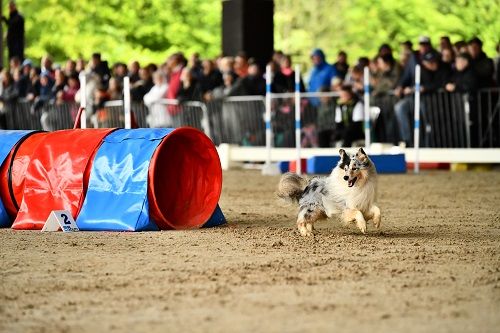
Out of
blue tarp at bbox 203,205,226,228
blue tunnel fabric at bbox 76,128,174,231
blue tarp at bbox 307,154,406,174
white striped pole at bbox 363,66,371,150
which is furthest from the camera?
white striped pole at bbox 363,66,371,150

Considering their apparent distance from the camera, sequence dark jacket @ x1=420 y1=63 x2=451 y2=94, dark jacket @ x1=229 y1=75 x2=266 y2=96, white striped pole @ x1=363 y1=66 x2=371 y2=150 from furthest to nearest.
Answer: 1. dark jacket @ x1=229 y1=75 x2=266 y2=96
2. dark jacket @ x1=420 y1=63 x2=451 y2=94
3. white striped pole @ x1=363 y1=66 x2=371 y2=150

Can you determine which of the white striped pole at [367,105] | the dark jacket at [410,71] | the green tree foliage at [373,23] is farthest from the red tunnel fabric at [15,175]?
the green tree foliage at [373,23]

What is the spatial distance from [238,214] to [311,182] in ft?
7.75

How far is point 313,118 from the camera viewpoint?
23750 millimetres

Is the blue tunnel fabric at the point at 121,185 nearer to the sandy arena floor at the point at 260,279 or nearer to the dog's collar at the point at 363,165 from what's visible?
the sandy arena floor at the point at 260,279

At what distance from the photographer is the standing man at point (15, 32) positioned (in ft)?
107

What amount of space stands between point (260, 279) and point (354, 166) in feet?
10.4

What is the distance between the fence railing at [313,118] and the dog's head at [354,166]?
10302 millimetres

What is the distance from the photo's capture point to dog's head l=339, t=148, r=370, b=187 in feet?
36.9

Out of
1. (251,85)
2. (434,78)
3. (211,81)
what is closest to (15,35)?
(211,81)

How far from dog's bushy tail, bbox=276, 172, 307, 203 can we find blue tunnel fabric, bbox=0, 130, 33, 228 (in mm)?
2905

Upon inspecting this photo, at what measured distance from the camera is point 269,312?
23.2 ft

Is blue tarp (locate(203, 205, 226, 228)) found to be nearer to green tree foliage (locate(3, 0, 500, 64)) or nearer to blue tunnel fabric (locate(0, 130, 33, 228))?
blue tunnel fabric (locate(0, 130, 33, 228))

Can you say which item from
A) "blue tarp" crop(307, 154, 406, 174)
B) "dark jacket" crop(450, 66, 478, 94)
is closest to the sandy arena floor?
"blue tarp" crop(307, 154, 406, 174)
